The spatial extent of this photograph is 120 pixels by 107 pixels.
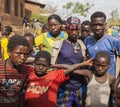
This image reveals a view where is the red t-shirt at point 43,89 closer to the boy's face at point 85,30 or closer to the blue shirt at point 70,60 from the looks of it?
the blue shirt at point 70,60

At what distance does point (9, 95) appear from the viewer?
3.90m

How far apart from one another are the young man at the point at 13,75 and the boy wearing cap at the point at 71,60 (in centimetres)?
86

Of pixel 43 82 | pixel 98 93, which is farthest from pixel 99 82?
pixel 43 82

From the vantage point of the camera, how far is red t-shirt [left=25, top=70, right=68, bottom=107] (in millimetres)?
4508

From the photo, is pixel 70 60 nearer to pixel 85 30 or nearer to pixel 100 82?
pixel 100 82

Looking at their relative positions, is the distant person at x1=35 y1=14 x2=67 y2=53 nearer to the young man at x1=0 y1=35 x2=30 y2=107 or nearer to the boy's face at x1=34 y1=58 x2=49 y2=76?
the boy's face at x1=34 y1=58 x2=49 y2=76

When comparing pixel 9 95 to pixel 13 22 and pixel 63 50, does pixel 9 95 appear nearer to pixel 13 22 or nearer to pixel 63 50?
pixel 63 50

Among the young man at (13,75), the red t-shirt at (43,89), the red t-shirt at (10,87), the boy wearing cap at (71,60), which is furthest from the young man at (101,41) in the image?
the red t-shirt at (10,87)

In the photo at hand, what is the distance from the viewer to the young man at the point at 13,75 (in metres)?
3.89

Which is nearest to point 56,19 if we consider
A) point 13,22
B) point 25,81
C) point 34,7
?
point 25,81

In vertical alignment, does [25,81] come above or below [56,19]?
below

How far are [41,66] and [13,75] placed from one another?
0.65 m

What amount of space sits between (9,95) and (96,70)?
1220 mm

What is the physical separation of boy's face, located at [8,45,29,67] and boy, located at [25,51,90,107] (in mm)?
564
